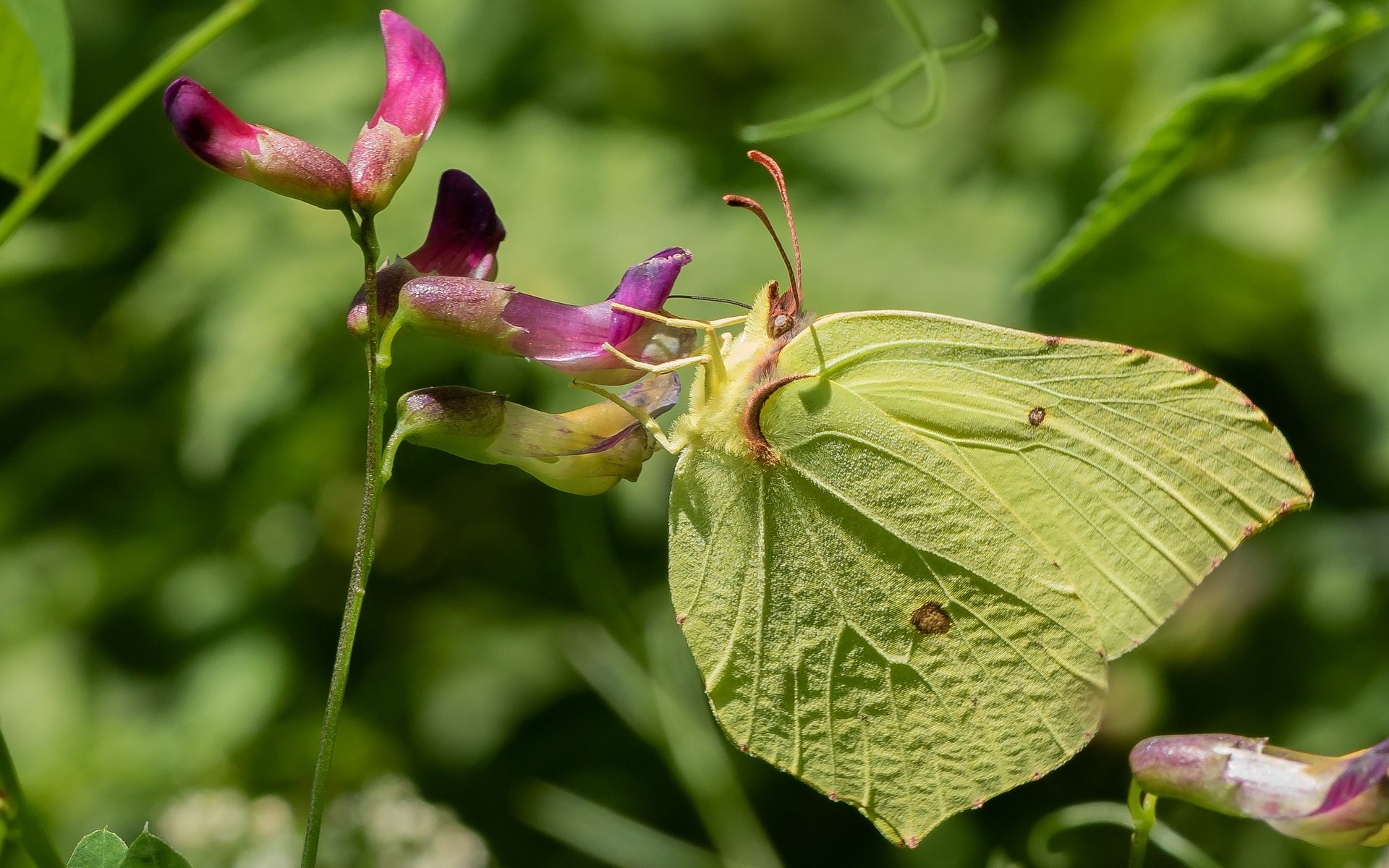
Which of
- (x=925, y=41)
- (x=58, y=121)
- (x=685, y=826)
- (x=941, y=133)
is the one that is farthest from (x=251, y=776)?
(x=941, y=133)

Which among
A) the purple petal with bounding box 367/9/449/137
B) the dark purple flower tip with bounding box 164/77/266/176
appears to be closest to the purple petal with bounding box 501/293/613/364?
the purple petal with bounding box 367/9/449/137

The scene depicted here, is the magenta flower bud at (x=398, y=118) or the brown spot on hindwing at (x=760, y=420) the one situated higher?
the magenta flower bud at (x=398, y=118)

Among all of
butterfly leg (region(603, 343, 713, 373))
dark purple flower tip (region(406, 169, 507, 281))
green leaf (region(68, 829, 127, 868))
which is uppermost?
dark purple flower tip (region(406, 169, 507, 281))

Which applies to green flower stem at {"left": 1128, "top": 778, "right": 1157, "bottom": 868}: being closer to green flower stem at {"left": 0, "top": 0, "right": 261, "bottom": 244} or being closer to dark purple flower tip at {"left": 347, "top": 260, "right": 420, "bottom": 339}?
dark purple flower tip at {"left": 347, "top": 260, "right": 420, "bottom": 339}

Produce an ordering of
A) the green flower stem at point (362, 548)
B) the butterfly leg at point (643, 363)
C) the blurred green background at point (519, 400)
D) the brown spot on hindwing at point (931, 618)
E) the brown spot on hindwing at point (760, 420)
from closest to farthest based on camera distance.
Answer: the green flower stem at point (362, 548)
the butterfly leg at point (643, 363)
the brown spot on hindwing at point (760, 420)
the brown spot on hindwing at point (931, 618)
the blurred green background at point (519, 400)

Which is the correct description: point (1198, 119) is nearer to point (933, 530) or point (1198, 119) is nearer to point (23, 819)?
point (933, 530)

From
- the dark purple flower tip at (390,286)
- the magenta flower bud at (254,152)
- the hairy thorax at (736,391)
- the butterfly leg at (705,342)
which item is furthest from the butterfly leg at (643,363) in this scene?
the magenta flower bud at (254,152)

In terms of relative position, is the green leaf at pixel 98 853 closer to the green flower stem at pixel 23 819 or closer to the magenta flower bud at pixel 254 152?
the green flower stem at pixel 23 819
